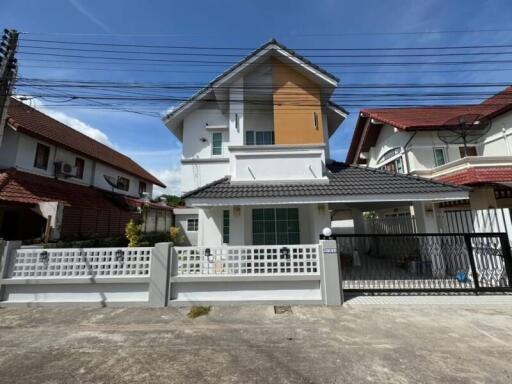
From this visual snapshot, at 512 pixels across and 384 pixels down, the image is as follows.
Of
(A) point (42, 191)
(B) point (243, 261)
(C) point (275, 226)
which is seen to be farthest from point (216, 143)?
(A) point (42, 191)

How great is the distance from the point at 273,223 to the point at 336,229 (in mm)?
11851

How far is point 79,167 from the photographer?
1661cm

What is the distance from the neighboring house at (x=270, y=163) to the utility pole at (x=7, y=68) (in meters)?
5.32

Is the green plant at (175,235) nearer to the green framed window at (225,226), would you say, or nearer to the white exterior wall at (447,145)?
the green framed window at (225,226)

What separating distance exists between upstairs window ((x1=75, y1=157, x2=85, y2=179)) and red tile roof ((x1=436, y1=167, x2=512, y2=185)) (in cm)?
2165

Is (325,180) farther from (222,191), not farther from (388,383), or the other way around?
(388,383)

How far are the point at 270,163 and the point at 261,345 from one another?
619cm

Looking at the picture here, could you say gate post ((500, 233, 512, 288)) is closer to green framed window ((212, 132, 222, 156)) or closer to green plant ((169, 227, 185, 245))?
green framed window ((212, 132, 222, 156))

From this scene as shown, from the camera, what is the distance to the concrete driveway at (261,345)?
3369mm

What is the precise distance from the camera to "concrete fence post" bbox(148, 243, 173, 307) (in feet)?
19.8

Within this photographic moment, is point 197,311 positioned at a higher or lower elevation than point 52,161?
lower

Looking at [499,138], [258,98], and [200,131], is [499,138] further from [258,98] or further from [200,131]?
[200,131]

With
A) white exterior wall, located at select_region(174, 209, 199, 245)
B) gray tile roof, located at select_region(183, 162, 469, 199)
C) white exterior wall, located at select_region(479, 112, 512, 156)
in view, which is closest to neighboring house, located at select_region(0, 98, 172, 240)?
white exterior wall, located at select_region(174, 209, 199, 245)

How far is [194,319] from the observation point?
5.34 metres
